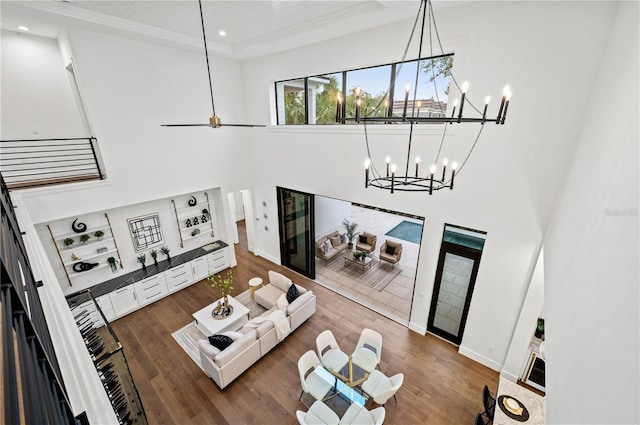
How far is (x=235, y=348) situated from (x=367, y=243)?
240 inches

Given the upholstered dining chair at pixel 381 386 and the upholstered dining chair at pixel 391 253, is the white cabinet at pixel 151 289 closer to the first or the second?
the upholstered dining chair at pixel 381 386

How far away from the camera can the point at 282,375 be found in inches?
203

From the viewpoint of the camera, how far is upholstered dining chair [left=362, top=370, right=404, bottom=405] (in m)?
4.21

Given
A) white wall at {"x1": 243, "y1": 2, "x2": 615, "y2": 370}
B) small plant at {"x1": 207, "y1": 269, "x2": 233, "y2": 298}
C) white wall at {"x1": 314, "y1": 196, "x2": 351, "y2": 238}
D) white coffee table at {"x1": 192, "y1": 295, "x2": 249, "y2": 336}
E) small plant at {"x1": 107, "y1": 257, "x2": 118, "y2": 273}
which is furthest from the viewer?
white wall at {"x1": 314, "y1": 196, "x2": 351, "y2": 238}

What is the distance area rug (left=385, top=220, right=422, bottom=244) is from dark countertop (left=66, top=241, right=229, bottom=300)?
7.52m

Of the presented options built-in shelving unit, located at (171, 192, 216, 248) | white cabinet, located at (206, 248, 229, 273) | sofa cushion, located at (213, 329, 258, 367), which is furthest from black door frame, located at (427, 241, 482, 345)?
built-in shelving unit, located at (171, 192, 216, 248)

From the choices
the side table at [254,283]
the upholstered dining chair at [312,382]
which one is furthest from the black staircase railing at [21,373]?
the side table at [254,283]

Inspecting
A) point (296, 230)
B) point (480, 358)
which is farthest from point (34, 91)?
point (480, 358)

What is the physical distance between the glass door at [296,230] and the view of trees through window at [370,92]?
2.04m

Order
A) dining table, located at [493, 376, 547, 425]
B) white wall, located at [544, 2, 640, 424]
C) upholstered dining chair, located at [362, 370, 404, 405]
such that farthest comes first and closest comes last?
upholstered dining chair, located at [362, 370, 404, 405], dining table, located at [493, 376, 547, 425], white wall, located at [544, 2, 640, 424]

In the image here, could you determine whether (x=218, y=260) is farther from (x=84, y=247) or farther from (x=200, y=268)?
(x=84, y=247)

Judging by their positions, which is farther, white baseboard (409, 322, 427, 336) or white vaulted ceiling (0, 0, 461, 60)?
white baseboard (409, 322, 427, 336)

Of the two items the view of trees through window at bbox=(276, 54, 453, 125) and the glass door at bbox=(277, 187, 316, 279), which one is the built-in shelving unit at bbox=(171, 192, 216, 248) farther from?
the view of trees through window at bbox=(276, 54, 453, 125)

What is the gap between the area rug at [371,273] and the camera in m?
8.03
